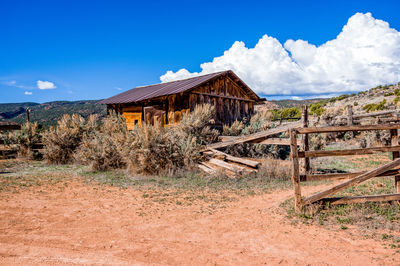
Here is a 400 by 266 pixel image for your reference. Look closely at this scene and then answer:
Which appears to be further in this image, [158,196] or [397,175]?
[158,196]

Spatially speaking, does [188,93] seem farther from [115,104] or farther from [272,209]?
[272,209]

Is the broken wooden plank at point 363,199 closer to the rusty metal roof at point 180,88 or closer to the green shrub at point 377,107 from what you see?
the rusty metal roof at point 180,88

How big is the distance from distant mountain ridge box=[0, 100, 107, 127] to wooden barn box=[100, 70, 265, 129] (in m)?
32.0

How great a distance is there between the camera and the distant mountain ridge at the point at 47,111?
45872 mm

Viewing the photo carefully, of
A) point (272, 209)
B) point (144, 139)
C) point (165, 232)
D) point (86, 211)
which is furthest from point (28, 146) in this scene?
point (272, 209)

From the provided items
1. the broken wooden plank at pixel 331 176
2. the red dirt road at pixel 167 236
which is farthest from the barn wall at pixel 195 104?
the broken wooden plank at pixel 331 176

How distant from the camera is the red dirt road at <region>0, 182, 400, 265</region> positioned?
3584 mm

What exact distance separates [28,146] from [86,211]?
12053mm

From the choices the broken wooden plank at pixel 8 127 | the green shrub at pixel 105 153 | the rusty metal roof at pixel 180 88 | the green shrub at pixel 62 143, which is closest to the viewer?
the green shrub at pixel 105 153

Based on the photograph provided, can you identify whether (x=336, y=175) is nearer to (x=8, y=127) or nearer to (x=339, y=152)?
(x=339, y=152)

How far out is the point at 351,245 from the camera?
391 cm

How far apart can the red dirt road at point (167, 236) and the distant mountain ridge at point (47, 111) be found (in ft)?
141

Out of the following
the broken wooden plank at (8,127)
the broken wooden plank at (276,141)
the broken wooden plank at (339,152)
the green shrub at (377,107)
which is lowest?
the broken wooden plank at (276,141)

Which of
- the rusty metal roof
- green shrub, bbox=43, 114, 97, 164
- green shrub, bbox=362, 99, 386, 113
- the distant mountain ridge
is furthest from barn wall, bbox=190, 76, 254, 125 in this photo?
the distant mountain ridge
